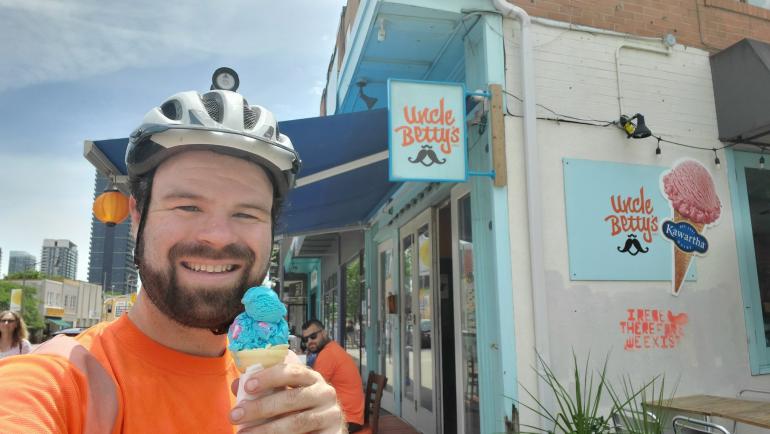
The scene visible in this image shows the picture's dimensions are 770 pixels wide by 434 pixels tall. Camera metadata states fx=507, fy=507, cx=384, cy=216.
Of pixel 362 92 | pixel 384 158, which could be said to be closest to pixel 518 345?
pixel 384 158

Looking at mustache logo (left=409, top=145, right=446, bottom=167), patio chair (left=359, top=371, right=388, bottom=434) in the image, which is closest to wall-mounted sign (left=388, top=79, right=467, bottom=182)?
mustache logo (left=409, top=145, right=446, bottom=167)

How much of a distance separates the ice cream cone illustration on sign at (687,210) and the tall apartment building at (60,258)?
364 ft

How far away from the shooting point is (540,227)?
4035 mm

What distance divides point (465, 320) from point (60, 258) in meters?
121

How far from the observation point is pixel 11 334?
596 centimetres

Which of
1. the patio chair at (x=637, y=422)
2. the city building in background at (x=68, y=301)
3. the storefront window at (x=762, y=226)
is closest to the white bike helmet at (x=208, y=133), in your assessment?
the patio chair at (x=637, y=422)

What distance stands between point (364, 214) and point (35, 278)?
84.7 m

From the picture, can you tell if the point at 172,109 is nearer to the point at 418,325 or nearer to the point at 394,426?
the point at 418,325

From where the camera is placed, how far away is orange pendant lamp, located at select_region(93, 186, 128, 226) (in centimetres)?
370

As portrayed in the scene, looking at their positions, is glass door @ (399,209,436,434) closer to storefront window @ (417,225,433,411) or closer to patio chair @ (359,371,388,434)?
storefront window @ (417,225,433,411)

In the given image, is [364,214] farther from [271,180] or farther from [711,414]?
[271,180]

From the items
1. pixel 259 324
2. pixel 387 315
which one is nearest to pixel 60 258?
pixel 387 315

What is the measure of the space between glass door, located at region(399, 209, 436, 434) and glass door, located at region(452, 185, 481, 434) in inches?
38.6

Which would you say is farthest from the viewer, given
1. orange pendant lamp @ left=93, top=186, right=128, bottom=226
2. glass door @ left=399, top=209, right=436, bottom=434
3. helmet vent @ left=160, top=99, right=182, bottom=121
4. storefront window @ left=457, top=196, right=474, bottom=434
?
glass door @ left=399, top=209, right=436, bottom=434
